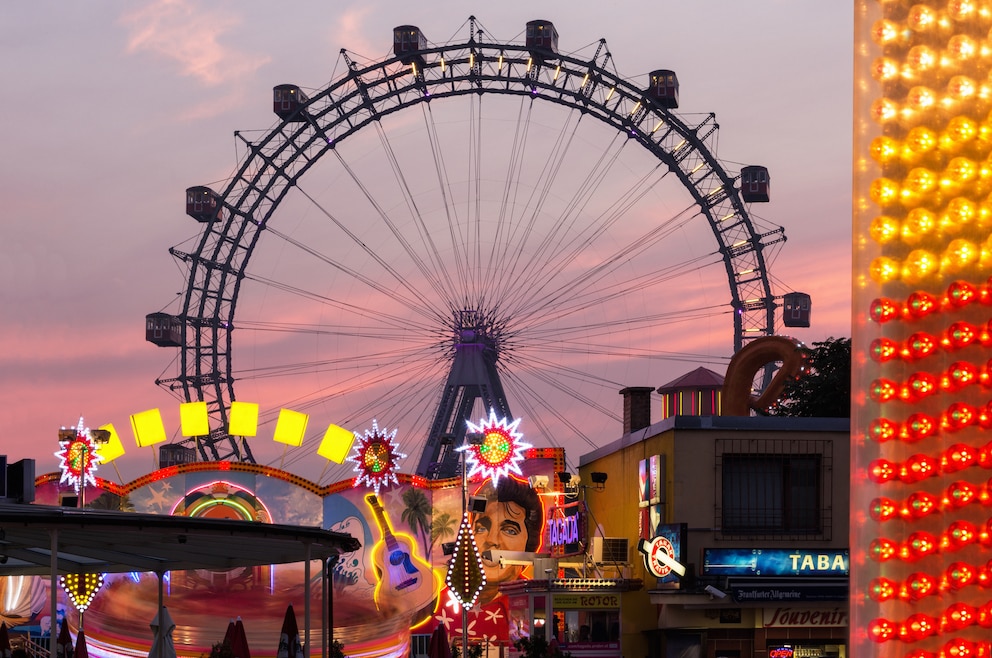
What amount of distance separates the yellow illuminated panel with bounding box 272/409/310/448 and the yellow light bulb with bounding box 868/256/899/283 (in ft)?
139

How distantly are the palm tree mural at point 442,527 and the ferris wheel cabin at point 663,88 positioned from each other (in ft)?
64.3

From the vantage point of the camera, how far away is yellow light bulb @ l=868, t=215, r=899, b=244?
13047 millimetres

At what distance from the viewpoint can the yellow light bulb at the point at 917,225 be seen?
1295cm

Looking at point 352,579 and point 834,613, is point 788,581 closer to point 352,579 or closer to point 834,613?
point 834,613

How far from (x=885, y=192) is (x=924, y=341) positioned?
1327mm

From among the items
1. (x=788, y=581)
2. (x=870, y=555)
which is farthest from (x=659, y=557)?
(x=870, y=555)

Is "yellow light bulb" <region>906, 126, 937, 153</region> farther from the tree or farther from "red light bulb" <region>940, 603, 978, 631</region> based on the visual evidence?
the tree

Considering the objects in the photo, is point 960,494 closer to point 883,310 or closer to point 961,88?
point 883,310

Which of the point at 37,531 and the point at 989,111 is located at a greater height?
the point at 989,111

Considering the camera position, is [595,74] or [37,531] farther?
[595,74]

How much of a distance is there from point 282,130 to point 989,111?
2016 inches

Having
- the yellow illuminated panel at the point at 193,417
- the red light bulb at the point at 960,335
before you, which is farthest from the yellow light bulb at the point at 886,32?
the yellow illuminated panel at the point at 193,417

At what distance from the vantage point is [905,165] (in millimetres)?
13133

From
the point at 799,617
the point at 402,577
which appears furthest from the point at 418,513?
the point at 799,617
